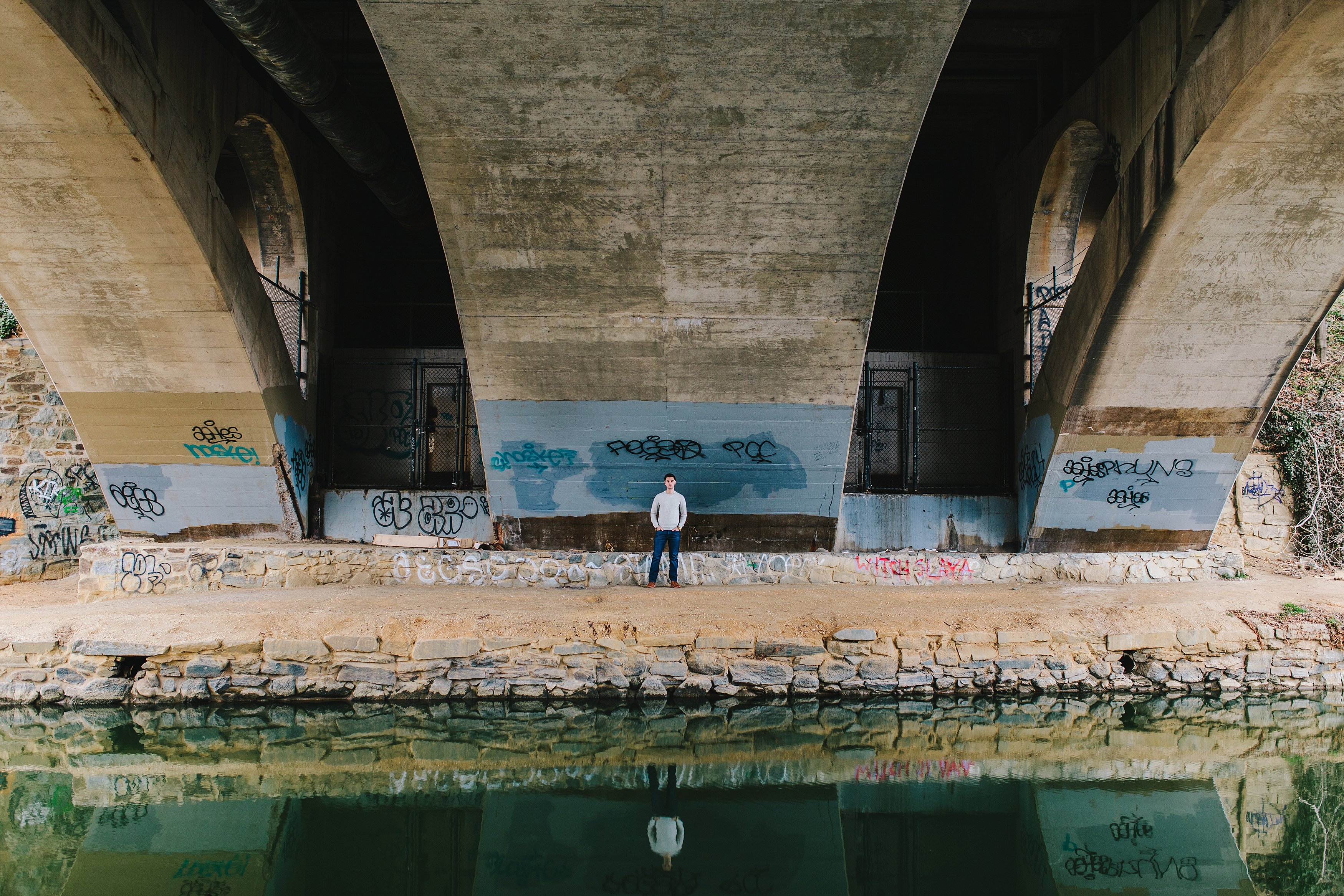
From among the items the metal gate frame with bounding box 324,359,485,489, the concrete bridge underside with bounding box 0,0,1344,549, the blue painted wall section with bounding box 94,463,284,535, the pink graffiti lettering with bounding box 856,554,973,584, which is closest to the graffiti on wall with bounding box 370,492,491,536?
the metal gate frame with bounding box 324,359,485,489

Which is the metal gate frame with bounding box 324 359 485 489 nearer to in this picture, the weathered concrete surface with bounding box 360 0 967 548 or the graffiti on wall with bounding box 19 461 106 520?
the weathered concrete surface with bounding box 360 0 967 548

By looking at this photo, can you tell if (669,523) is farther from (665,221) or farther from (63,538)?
(63,538)

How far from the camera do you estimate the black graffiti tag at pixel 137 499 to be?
1025 centimetres

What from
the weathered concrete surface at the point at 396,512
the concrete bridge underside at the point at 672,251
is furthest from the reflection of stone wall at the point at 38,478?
the weathered concrete surface at the point at 396,512

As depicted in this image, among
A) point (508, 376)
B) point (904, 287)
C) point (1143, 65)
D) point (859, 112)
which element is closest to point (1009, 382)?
point (904, 287)

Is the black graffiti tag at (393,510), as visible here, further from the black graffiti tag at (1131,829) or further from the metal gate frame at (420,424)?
the black graffiti tag at (1131,829)

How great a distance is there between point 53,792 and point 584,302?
19.9 feet

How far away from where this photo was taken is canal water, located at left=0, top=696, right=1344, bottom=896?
190 inches

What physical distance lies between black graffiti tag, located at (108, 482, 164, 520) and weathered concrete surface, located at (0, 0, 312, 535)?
0.06 feet

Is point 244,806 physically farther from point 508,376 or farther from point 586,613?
point 508,376

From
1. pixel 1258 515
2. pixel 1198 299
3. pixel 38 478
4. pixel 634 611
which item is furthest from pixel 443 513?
pixel 1258 515

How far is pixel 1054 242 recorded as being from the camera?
1109 cm

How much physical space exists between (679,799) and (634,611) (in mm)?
2621

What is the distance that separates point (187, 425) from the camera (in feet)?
32.4
